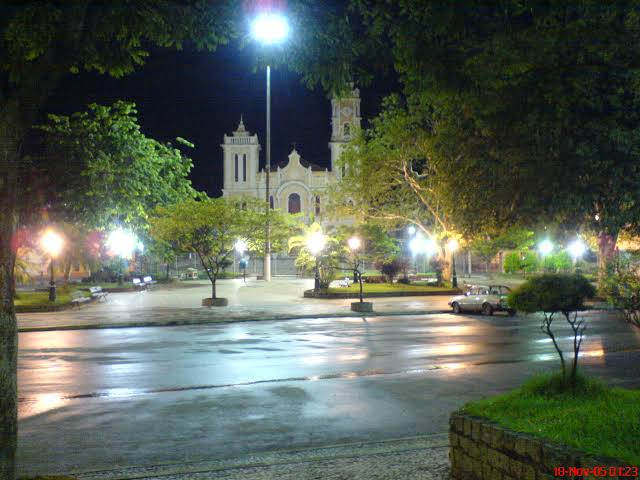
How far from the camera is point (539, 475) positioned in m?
4.43

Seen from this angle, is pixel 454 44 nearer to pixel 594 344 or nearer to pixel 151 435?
pixel 151 435

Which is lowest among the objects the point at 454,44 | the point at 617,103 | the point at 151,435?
the point at 151,435

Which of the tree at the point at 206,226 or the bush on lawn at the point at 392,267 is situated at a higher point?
the tree at the point at 206,226

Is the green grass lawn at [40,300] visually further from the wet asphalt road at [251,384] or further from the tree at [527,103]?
the tree at [527,103]

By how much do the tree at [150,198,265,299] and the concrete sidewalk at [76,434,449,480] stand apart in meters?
22.5

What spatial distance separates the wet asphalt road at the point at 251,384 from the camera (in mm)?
7188

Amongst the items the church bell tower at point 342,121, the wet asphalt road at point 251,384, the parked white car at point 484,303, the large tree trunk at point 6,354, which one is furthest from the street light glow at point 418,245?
the large tree trunk at point 6,354

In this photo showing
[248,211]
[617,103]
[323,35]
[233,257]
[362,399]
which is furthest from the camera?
[233,257]

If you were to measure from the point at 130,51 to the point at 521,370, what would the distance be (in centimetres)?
899

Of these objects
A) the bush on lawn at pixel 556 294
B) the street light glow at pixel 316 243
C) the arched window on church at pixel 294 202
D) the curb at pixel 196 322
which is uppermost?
the arched window on church at pixel 294 202

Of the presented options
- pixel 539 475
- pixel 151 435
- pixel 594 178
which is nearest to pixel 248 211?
pixel 594 178

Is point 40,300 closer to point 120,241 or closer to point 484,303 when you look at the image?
point 120,241

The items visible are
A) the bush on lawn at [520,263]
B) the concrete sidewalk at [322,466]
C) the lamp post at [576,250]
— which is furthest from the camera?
the bush on lawn at [520,263]
